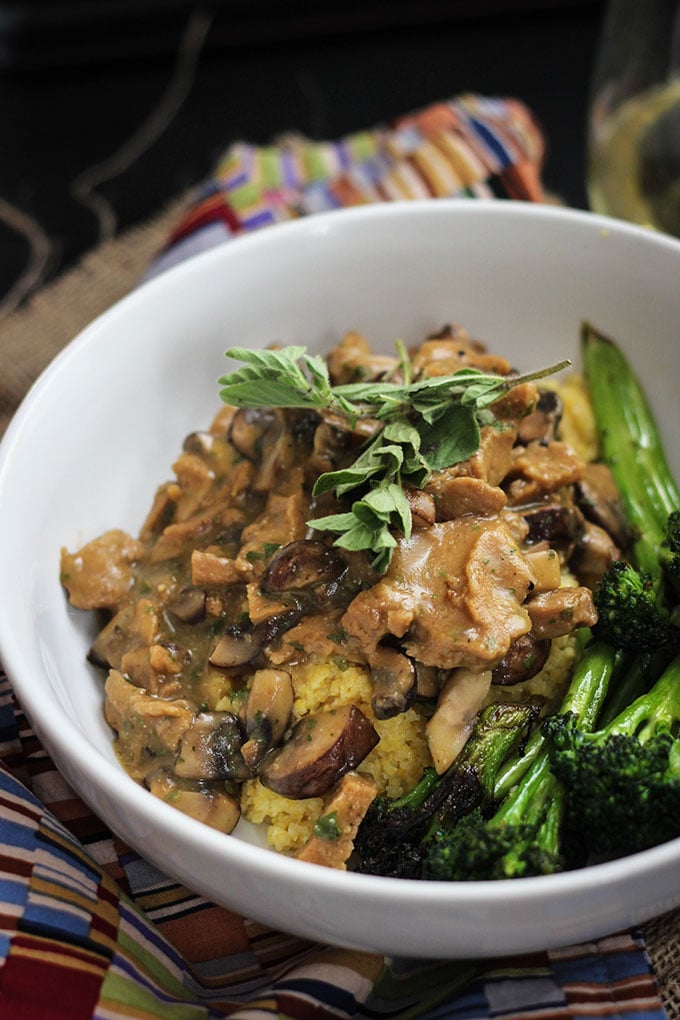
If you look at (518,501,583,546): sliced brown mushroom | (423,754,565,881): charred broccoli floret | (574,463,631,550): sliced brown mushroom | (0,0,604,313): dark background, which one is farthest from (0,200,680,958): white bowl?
(0,0,604,313): dark background

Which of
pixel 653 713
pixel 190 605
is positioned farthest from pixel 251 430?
pixel 653 713

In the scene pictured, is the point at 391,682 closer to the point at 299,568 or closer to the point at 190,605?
the point at 299,568

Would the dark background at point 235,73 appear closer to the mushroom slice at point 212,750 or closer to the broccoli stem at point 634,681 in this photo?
the broccoli stem at point 634,681

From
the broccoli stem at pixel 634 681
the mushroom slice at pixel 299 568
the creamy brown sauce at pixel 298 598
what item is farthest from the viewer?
the broccoli stem at pixel 634 681

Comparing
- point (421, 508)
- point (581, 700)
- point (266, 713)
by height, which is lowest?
point (581, 700)

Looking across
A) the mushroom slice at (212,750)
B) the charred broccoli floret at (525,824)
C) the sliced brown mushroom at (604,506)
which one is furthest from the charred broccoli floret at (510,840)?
the sliced brown mushroom at (604,506)

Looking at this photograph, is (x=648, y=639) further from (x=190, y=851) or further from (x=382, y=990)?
(x=190, y=851)

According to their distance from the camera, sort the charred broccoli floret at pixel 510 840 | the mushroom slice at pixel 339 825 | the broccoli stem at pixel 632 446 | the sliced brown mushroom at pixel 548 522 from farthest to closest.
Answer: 1. the broccoli stem at pixel 632 446
2. the sliced brown mushroom at pixel 548 522
3. the mushroom slice at pixel 339 825
4. the charred broccoli floret at pixel 510 840
